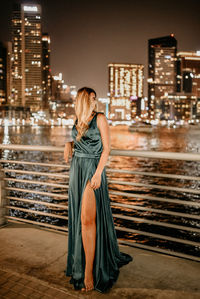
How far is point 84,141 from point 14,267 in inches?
70.5

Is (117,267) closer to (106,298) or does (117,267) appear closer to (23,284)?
Result: (106,298)

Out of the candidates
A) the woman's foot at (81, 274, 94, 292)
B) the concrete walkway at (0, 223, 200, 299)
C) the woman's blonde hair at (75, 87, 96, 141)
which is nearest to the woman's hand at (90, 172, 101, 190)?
the woman's blonde hair at (75, 87, 96, 141)

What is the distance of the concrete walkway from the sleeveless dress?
0.14 metres

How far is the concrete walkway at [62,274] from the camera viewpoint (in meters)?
3.10

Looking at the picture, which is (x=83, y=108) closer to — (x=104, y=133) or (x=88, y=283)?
(x=104, y=133)

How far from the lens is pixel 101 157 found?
298cm

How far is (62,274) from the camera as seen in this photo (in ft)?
11.4

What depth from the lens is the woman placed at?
3020 millimetres

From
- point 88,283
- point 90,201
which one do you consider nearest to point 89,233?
point 90,201

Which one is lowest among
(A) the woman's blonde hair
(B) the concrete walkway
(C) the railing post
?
(B) the concrete walkway

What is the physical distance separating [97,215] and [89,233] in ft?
0.65

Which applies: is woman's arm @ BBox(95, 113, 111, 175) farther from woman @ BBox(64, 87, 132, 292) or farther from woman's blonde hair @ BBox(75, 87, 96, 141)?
woman's blonde hair @ BBox(75, 87, 96, 141)

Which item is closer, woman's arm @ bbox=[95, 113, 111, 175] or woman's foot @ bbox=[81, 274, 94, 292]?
woman's arm @ bbox=[95, 113, 111, 175]

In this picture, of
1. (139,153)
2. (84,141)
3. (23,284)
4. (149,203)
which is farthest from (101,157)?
(149,203)
